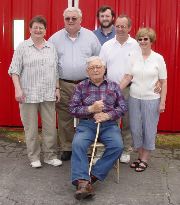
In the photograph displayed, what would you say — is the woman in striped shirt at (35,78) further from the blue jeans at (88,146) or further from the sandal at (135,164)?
the sandal at (135,164)

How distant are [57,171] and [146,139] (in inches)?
45.7

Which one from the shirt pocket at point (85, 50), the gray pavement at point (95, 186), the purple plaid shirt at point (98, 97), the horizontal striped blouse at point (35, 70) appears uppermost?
the shirt pocket at point (85, 50)

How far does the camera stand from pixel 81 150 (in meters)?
4.57

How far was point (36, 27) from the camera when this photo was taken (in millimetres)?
4984

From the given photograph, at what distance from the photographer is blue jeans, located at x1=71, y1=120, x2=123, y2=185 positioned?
4461 mm

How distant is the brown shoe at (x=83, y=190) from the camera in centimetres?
431

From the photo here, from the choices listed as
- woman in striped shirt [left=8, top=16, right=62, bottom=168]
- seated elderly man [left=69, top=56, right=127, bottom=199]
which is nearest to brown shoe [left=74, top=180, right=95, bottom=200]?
seated elderly man [left=69, top=56, right=127, bottom=199]

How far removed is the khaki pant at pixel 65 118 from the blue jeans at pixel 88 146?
691mm

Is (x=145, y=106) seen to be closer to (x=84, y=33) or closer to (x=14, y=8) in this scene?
(x=84, y=33)

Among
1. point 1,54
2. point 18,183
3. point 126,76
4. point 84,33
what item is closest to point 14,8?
point 1,54

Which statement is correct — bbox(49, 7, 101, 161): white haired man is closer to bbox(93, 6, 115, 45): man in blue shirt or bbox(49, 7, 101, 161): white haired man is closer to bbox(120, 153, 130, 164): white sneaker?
bbox(93, 6, 115, 45): man in blue shirt

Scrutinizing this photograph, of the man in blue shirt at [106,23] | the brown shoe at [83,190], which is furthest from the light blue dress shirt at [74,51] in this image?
the brown shoe at [83,190]

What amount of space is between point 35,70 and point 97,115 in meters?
0.94

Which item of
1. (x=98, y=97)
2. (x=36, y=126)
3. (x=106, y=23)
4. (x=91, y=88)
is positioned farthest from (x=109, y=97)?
(x=106, y=23)
